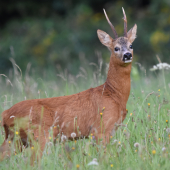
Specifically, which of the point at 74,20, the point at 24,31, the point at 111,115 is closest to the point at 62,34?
the point at 74,20

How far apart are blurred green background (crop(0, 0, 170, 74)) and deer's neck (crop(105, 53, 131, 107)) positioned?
7.72 m

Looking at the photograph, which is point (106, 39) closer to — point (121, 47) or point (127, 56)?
point (121, 47)

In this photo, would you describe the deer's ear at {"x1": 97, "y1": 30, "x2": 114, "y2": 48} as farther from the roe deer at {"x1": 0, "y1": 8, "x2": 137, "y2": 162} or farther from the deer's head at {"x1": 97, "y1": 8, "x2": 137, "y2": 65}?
the roe deer at {"x1": 0, "y1": 8, "x2": 137, "y2": 162}

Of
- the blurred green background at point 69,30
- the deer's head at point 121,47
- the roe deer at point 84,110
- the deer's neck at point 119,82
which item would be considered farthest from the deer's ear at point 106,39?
the blurred green background at point 69,30

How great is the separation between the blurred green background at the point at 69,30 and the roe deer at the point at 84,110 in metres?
7.77

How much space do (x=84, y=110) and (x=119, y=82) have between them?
0.56 metres

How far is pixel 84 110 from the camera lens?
3.74 meters

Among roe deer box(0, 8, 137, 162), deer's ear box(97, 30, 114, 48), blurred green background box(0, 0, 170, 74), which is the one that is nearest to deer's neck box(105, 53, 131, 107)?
roe deer box(0, 8, 137, 162)

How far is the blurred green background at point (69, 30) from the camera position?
39.3 feet

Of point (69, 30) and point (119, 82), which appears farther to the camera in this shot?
point (69, 30)

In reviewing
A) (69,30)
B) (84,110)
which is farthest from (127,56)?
(69,30)

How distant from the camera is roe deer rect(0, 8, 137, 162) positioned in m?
3.47

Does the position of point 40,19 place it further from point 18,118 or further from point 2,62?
point 18,118

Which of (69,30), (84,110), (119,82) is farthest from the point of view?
(69,30)
